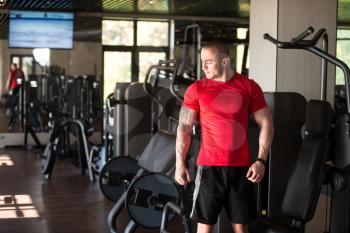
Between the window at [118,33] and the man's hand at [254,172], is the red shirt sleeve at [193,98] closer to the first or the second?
the man's hand at [254,172]

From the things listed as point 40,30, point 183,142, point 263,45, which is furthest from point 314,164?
point 40,30

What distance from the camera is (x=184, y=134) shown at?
3.18 m

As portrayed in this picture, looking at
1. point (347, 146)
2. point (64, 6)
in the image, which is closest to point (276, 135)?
point (347, 146)

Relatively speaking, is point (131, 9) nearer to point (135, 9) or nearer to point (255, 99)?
point (135, 9)

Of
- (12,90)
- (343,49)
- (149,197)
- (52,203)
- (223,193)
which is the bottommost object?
(52,203)

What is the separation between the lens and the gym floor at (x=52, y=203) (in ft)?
16.4

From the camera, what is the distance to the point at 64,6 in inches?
393

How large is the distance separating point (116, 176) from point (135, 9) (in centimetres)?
601

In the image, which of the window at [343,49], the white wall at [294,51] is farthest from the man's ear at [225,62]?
the window at [343,49]

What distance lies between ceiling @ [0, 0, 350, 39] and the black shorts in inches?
255

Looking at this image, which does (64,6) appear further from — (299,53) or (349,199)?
(349,199)

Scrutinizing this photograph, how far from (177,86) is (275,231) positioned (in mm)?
3388

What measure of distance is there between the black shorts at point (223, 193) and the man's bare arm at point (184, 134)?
0.41 ft

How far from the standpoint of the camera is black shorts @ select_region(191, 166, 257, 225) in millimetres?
3148
